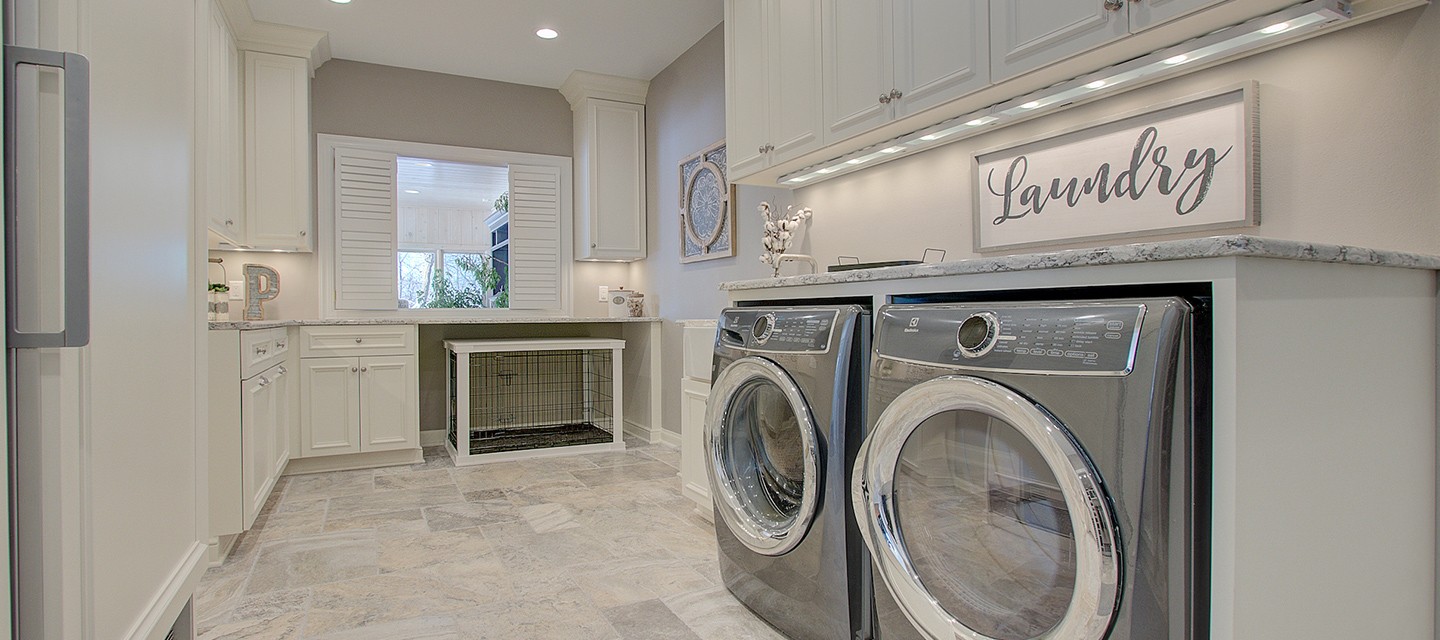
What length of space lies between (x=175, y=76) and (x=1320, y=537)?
7.03ft

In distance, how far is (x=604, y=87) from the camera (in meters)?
4.89

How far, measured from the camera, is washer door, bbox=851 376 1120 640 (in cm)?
110

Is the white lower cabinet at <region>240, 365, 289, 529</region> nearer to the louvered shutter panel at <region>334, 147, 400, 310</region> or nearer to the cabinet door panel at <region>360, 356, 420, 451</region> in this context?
the cabinet door panel at <region>360, 356, 420, 451</region>

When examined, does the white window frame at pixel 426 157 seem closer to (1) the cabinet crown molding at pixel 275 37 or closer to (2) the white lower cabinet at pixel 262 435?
(1) the cabinet crown molding at pixel 275 37

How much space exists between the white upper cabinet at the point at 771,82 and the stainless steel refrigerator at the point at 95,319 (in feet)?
6.16

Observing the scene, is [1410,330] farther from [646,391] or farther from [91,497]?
[646,391]

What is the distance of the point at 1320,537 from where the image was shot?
112 cm

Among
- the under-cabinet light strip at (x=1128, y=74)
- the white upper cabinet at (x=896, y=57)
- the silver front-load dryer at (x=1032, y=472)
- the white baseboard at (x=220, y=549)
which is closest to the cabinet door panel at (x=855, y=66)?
the white upper cabinet at (x=896, y=57)

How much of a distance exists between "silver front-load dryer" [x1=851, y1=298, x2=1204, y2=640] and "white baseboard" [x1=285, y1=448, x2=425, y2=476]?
3338 millimetres

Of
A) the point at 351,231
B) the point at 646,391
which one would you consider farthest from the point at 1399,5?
the point at 351,231

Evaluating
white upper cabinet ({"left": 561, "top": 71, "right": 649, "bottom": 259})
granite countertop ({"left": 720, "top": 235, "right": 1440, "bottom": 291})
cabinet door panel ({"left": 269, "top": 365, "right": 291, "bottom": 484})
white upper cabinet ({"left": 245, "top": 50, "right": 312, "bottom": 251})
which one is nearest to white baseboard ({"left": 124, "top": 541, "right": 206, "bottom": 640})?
granite countertop ({"left": 720, "top": 235, "right": 1440, "bottom": 291})

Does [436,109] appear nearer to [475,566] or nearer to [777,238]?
[777,238]

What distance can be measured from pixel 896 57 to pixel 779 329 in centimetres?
99

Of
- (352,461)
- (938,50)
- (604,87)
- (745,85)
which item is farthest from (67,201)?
Result: (604,87)
